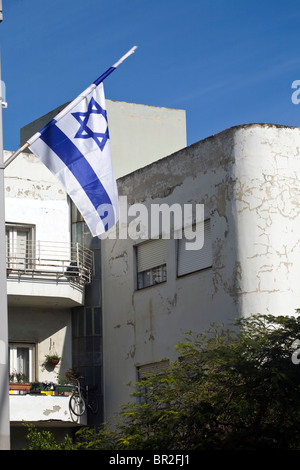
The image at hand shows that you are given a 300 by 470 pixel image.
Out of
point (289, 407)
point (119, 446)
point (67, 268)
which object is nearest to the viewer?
point (289, 407)

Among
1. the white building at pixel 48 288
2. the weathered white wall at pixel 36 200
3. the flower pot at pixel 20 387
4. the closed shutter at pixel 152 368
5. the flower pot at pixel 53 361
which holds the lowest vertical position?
the flower pot at pixel 20 387

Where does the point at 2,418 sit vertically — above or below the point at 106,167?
below

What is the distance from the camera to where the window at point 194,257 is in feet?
72.0

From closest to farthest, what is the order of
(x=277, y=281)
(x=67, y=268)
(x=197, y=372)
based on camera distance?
(x=197, y=372) → (x=277, y=281) → (x=67, y=268)

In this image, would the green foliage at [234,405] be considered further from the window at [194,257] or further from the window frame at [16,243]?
the window frame at [16,243]

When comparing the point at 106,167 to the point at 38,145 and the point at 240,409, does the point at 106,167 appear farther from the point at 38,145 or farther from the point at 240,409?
the point at 240,409

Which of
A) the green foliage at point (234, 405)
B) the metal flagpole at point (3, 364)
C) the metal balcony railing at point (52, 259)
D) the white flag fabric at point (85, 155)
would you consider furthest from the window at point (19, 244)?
the metal flagpole at point (3, 364)

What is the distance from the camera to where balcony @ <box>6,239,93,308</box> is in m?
23.9

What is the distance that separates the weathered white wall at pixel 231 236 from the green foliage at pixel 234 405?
4.01 metres

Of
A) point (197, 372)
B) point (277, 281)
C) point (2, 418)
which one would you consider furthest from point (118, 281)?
point (2, 418)

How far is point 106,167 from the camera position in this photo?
15398 mm

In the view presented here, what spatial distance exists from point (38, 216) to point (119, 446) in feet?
35.3

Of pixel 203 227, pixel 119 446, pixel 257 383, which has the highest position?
pixel 203 227
